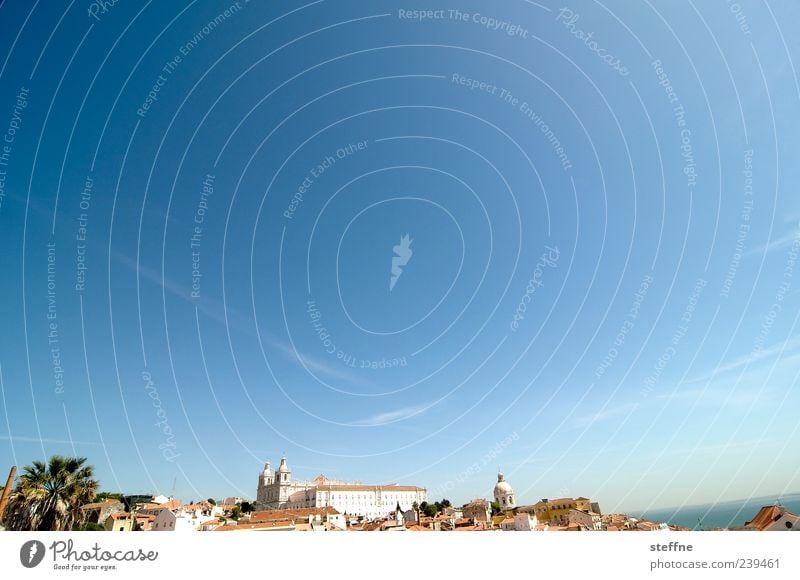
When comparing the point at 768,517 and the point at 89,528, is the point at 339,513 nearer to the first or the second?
the point at 89,528

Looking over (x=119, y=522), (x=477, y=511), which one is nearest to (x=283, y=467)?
(x=477, y=511)

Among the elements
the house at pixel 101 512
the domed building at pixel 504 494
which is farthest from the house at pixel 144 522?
the domed building at pixel 504 494

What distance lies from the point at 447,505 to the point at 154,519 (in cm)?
5489

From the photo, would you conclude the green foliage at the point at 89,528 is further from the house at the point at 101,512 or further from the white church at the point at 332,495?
the white church at the point at 332,495

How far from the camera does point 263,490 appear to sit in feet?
327

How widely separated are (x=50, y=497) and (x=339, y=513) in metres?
52.7

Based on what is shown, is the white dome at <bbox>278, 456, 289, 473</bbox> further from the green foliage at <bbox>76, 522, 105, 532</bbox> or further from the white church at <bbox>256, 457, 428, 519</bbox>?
the green foliage at <bbox>76, 522, 105, 532</bbox>

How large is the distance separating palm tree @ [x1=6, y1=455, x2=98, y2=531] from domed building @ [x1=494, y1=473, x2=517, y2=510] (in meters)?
80.0

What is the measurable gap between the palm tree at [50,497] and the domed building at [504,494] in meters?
80.0

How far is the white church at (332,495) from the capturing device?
88.1m

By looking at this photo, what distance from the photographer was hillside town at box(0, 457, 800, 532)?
24.6 metres
